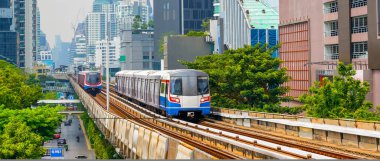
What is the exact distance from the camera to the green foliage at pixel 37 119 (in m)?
47.1

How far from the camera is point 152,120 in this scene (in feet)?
143

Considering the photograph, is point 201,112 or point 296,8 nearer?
point 201,112

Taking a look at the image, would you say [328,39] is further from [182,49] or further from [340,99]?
[182,49]

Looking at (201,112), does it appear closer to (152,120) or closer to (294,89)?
(152,120)

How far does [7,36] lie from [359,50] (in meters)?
152

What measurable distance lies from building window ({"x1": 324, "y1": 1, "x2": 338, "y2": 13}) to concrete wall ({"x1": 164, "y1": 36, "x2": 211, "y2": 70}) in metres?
47.6

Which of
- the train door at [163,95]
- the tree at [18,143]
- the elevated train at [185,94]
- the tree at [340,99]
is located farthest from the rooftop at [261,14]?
the tree at [340,99]

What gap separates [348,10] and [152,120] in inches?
755

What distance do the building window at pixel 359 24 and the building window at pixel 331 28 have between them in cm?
374

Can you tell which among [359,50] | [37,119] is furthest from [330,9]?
[37,119]

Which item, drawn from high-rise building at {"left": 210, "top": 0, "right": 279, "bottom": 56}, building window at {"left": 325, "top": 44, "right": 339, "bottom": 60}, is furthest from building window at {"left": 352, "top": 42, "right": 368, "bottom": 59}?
high-rise building at {"left": 210, "top": 0, "right": 279, "bottom": 56}

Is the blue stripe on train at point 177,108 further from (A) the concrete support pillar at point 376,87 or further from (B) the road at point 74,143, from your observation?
(B) the road at point 74,143

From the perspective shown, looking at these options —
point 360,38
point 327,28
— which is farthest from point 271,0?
point 360,38

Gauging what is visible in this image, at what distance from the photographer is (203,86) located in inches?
1570
